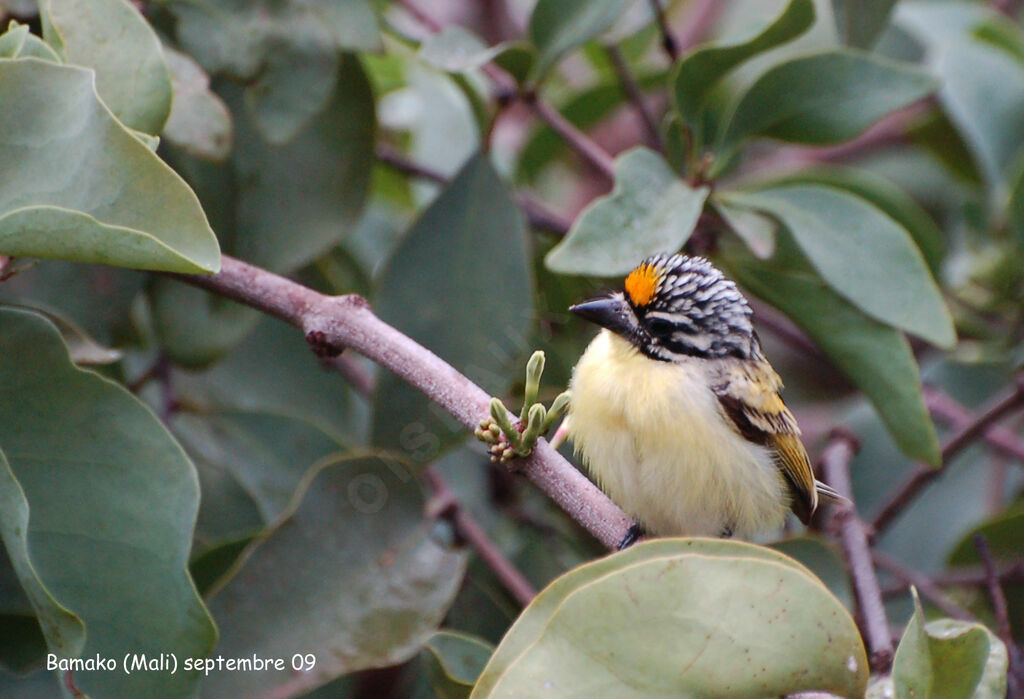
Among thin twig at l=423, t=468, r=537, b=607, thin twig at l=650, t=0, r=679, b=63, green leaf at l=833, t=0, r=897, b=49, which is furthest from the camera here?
thin twig at l=650, t=0, r=679, b=63

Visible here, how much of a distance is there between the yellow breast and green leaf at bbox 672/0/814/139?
1.86 feet

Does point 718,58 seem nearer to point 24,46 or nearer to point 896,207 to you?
point 896,207

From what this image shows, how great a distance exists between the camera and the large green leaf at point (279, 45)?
2053mm

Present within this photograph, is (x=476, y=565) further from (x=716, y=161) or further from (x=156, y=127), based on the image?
(x=156, y=127)

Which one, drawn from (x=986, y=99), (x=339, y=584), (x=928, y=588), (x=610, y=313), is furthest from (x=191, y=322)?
(x=986, y=99)

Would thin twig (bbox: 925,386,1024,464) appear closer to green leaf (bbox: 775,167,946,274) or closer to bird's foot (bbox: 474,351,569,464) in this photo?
green leaf (bbox: 775,167,946,274)

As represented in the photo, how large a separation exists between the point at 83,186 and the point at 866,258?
1.50 m

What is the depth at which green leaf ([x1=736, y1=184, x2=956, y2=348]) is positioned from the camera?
2121mm

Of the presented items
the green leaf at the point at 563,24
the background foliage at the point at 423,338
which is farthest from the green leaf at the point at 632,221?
the green leaf at the point at 563,24

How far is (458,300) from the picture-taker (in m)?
2.31

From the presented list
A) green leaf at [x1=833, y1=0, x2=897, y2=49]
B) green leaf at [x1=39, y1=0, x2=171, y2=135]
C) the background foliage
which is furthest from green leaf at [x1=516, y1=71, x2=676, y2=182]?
green leaf at [x1=39, y1=0, x2=171, y2=135]

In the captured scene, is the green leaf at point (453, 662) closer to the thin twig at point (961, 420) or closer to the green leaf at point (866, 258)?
the green leaf at point (866, 258)

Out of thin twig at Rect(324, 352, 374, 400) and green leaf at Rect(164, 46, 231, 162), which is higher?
green leaf at Rect(164, 46, 231, 162)

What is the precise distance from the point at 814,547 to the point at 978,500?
1.24 metres
